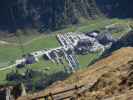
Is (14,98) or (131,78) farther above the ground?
(131,78)

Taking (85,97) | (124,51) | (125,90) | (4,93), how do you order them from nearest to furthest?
(125,90)
(85,97)
(4,93)
(124,51)

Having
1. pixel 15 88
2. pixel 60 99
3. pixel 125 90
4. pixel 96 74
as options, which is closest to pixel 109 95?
A: pixel 125 90

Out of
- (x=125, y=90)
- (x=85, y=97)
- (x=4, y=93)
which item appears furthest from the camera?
(x=4, y=93)

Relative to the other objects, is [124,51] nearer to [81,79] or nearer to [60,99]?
[81,79]

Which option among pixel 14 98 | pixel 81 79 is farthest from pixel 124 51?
pixel 14 98

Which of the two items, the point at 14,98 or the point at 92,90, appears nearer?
the point at 92,90

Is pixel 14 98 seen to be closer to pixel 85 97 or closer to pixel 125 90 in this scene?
pixel 85 97

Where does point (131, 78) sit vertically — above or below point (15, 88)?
above

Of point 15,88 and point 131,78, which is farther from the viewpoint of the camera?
point 15,88

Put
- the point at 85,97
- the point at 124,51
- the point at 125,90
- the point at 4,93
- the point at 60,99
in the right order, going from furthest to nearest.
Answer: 1. the point at 124,51
2. the point at 4,93
3. the point at 60,99
4. the point at 85,97
5. the point at 125,90
